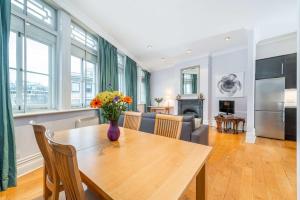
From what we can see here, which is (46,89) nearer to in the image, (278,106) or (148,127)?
(148,127)

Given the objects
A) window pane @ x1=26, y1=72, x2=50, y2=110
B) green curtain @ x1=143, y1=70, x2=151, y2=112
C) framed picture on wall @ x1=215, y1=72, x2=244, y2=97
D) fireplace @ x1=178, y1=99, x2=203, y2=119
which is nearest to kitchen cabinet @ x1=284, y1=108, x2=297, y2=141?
framed picture on wall @ x1=215, y1=72, x2=244, y2=97

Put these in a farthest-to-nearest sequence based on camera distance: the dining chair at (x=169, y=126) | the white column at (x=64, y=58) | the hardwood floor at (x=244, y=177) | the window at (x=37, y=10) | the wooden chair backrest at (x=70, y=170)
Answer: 1. the white column at (x=64, y=58)
2. the window at (x=37, y=10)
3. the dining chair at (x=169, y=126)
4. the hardwood floor at (x=244, y=177)
5. the wooden chair backrest at (x=70, y=170)

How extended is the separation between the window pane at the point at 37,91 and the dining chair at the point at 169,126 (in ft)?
6.68

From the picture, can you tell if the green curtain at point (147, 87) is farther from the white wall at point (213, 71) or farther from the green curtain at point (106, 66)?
the green curtain at point (106, 66)

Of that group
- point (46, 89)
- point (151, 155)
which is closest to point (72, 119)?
point (46, 89)

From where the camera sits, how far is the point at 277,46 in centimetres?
410

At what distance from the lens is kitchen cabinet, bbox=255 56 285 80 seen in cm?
372

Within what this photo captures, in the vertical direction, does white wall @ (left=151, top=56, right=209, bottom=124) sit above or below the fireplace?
above

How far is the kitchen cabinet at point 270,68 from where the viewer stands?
12.2 feet

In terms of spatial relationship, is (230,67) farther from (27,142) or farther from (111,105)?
(27,142)

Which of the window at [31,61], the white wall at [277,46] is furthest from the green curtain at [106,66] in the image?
the white wall at [277,46]

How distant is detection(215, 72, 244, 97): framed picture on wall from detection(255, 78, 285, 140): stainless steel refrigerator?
93 centimetres

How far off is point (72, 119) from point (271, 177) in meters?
3.42

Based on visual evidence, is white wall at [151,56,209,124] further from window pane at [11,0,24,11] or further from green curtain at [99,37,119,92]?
window pane at [11,0,24,11]
